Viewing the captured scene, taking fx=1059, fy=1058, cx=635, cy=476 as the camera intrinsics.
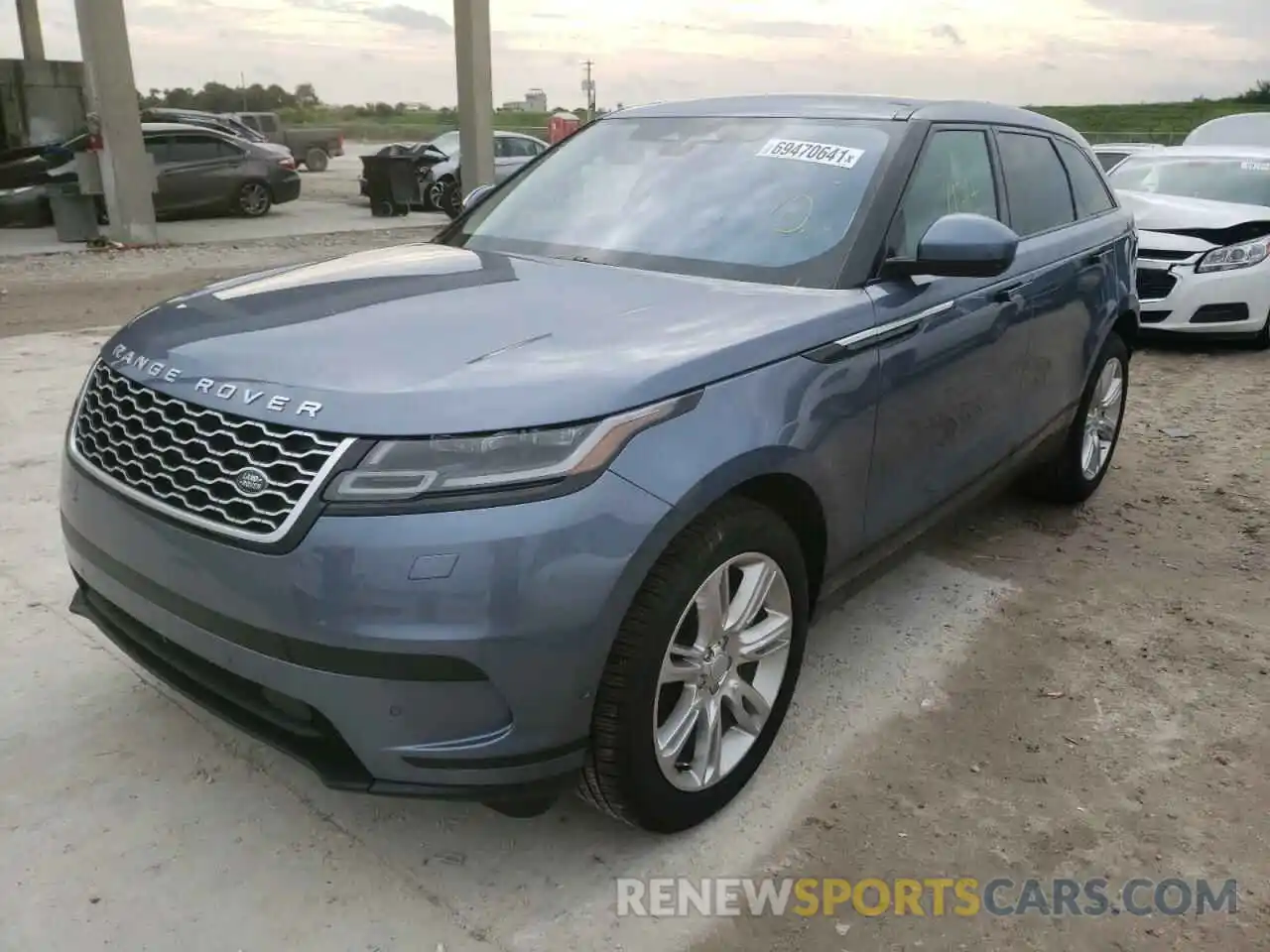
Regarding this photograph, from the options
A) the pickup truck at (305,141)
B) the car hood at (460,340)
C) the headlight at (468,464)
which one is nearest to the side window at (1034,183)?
the car hood at (460,340)

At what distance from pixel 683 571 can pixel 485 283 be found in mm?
1086

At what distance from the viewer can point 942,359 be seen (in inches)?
127

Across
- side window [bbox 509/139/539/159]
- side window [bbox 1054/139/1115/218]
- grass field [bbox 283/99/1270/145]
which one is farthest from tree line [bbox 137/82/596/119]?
side window [bbox 1054/139/1115/218]

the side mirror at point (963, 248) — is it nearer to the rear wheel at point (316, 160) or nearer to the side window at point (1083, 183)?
the side window at point (1083, 183)

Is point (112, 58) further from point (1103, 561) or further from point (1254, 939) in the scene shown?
point (1254, 939)

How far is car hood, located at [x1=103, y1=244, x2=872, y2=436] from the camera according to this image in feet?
6.85

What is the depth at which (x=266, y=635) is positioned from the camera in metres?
2.07

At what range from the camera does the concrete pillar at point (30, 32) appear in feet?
82.3

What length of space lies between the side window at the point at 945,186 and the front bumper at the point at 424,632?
148 centimetres

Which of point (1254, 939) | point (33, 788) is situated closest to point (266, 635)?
point (33, 788)

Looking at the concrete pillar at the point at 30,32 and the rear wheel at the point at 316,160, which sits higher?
the concrete pillar at the point at 30,32

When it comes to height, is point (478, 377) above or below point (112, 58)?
below

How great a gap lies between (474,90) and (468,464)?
15.8 m

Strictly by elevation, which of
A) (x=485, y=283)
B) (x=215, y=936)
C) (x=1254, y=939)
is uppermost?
(x=485, y=283)
